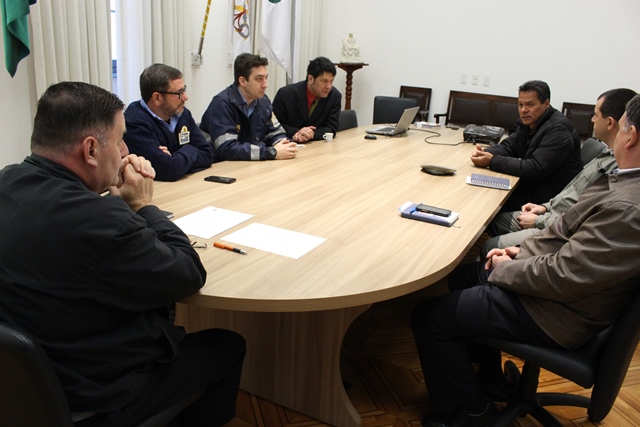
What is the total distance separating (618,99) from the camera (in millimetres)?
2229

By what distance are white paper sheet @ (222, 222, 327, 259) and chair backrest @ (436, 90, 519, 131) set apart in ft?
14.6

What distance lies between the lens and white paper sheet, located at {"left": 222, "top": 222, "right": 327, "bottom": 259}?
1549 mm

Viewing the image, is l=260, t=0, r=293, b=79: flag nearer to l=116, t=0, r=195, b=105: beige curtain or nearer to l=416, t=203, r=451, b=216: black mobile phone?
l=116, t=0, r=195, b=105: beige curtain

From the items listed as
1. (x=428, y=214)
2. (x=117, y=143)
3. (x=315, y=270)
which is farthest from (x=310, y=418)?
(x=117, y=143)

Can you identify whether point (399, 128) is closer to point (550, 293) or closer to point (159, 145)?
point (159, 145)

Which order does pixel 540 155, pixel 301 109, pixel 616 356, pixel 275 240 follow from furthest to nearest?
1. pixel 301 109
2. pixel 540 155
3. pixel 275 240
4. pixel 616 356

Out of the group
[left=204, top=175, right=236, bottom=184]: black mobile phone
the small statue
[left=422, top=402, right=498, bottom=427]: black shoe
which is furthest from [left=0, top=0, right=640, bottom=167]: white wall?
[left=422, top=402, right=498, bottom=427]: black shoe

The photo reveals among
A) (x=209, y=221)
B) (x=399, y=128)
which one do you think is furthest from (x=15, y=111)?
(x=399, y=128)

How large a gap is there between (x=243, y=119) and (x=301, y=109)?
0.95 m

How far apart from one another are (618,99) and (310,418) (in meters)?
1.87

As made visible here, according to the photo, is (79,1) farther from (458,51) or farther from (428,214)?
(458,51)

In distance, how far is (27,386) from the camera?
911mm

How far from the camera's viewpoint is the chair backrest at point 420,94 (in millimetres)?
6156

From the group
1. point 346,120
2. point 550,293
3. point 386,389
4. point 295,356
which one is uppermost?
point 346,120
